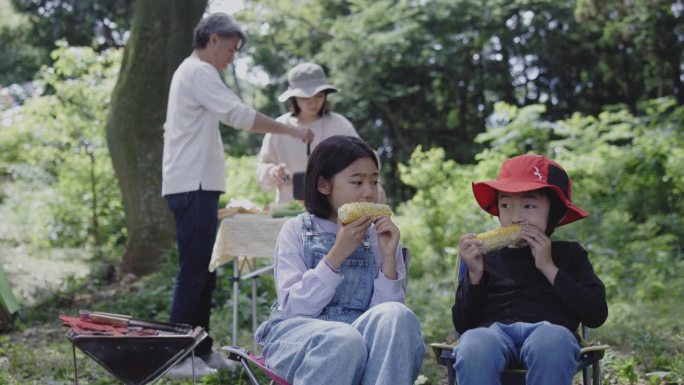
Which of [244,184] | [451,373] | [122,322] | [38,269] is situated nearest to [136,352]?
[122,322]

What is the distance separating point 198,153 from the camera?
441cm

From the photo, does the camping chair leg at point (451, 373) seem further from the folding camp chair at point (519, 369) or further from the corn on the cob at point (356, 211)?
the corn on the cob at point (356, 211)

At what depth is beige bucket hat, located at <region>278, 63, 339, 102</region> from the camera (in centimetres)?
480

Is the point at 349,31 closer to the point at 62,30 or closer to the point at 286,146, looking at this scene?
the point at 62,30

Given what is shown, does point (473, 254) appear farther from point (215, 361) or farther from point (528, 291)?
point (215, 361)

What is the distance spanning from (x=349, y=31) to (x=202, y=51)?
440 inches

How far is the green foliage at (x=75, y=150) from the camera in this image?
10461mm

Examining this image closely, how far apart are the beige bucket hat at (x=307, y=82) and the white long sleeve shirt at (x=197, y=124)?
1.54ft

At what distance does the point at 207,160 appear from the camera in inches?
174

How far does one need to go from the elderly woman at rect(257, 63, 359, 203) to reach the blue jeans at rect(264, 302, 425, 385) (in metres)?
2.24

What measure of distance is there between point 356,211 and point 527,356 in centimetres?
74

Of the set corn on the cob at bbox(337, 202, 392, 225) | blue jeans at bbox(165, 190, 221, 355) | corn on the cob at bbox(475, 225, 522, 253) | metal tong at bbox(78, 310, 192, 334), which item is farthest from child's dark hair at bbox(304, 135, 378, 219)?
blue jeans at bbox(165, 190, 221, 355)

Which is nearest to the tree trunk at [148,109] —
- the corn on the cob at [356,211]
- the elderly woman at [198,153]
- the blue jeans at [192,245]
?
the elderly woman at [198,153]

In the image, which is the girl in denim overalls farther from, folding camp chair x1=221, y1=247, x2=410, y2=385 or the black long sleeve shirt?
the black long sleeve shirt
